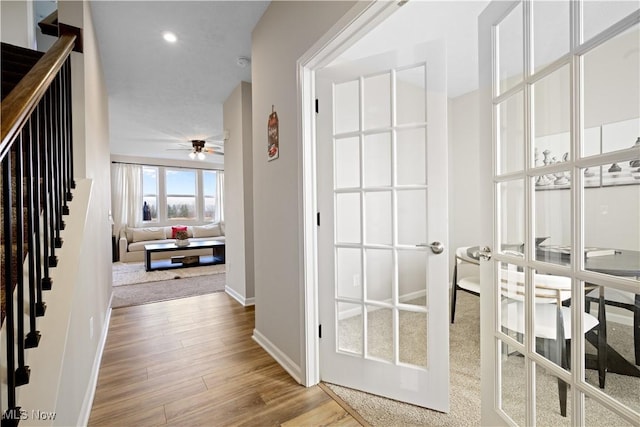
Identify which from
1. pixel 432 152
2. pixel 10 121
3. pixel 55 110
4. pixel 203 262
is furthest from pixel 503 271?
pixel 203 262

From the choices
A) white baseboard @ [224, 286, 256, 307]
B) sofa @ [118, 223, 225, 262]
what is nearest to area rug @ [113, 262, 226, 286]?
sofa @ [118, 223, 225, 262]

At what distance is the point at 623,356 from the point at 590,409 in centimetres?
20

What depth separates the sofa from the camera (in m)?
6.20

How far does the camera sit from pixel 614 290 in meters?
0.77

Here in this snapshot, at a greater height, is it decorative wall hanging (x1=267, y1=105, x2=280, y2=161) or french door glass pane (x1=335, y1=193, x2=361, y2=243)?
decorative wall hanging (x1=267, y1=105, x2=280, y2=161)

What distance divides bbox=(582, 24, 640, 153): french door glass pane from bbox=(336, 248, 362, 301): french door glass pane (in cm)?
118

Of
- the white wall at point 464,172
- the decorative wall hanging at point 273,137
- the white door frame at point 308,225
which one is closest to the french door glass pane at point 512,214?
the white door frame at point 308,225

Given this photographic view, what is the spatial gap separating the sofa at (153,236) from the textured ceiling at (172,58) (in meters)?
2.66

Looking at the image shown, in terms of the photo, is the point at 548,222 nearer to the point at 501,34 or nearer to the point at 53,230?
the point at 501,34

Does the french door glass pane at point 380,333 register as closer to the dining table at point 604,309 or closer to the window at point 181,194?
the dining table at point 604,309

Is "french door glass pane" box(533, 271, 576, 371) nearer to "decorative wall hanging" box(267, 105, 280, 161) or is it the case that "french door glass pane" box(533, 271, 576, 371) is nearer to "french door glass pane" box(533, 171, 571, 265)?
"french door glass pane" box(533, 171, 571, 265)

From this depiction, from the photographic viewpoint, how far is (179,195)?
7738 mm

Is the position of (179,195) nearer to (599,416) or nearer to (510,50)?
(510,50)

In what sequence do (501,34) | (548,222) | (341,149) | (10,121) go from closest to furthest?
(10,121)
(548,222)
(501,34)
(341,149)
